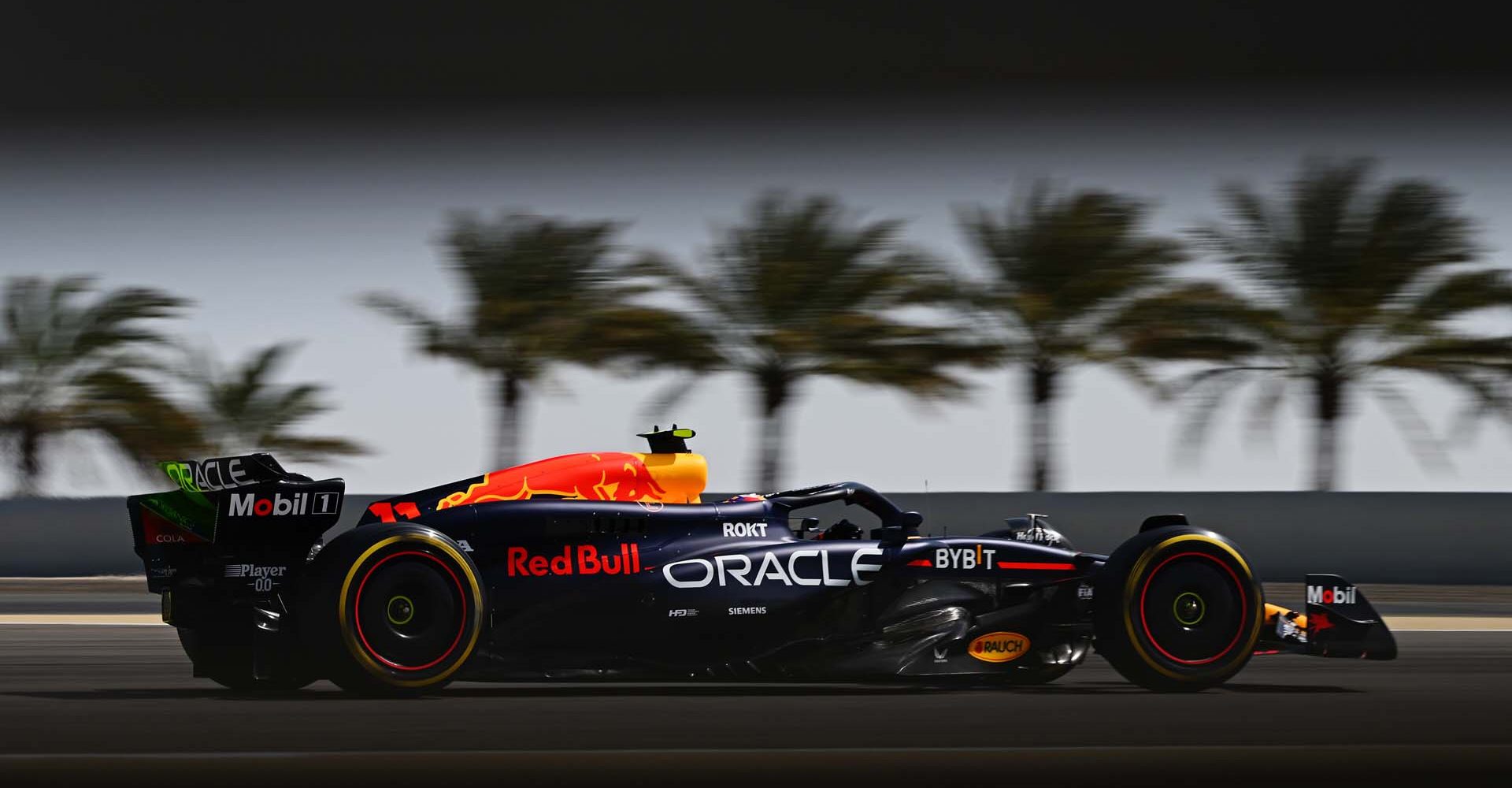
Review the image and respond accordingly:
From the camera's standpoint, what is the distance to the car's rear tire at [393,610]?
24.6 feet

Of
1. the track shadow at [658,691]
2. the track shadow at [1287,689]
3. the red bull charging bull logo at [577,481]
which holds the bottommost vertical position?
the track shadow at [658,691]

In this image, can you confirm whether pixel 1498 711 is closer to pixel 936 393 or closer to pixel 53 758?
pixel 53 758

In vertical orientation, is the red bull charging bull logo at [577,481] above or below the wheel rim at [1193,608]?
above

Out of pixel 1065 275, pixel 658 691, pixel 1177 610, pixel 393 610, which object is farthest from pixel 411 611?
pixel 1065 275

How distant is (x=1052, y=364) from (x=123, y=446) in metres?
16.0

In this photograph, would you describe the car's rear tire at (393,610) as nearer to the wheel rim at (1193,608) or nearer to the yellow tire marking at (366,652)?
the yellow tire marking at (366,652)

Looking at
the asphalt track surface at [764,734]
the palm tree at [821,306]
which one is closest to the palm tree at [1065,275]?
the palm tree at [821,306]

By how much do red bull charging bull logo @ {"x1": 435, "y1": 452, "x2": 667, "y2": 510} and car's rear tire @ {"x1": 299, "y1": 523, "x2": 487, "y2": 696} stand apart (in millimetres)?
704

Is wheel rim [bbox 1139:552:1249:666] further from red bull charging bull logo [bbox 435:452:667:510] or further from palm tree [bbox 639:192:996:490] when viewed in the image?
palm tree [bbox 639:192:996:490]

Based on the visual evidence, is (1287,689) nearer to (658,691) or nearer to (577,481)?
(658,691)

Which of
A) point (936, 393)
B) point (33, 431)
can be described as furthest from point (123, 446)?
point (936, 393)

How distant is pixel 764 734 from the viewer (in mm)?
6707

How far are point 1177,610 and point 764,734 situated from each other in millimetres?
2306

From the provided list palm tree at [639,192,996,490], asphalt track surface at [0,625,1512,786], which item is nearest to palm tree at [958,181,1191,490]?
palm tree at [639,192,996,490]
